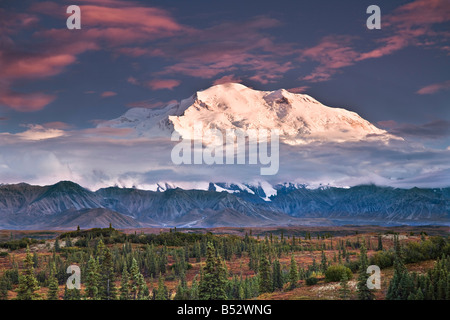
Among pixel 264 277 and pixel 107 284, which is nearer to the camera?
pixel 107 284

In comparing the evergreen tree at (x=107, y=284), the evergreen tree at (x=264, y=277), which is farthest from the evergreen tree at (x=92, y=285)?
the evergreen tree at (x=264, y=277)

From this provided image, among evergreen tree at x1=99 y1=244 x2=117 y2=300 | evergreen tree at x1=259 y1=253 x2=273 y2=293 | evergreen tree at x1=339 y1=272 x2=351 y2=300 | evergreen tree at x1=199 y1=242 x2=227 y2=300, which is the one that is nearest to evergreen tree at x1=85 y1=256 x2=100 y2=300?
evergreen tree at x1=99 y1=244 x2=117 y2=300

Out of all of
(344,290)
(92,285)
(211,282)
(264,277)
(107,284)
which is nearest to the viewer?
(344,290)

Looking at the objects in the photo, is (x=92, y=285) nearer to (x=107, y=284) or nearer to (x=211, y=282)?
(x=107, y=284)

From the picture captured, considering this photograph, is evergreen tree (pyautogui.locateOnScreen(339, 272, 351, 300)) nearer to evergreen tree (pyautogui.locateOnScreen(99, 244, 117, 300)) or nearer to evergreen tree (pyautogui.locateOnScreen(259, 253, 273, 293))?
evergreen tree (pyautogui.locateOnScreen(259, 253, 273, 293))

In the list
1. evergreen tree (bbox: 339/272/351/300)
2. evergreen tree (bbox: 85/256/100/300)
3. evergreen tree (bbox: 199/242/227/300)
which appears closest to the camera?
evergreen tree (bbox: 339/272/351/300)

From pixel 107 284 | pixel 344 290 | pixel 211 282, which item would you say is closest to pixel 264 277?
pixel 211 282

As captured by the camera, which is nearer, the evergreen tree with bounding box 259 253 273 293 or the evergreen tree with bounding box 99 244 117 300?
the evergreen tree with bounding box 99 244 117 300

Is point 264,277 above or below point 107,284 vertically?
below

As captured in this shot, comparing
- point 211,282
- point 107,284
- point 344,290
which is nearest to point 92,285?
point 107,284

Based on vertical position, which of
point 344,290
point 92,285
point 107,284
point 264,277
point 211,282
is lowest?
point 92,285

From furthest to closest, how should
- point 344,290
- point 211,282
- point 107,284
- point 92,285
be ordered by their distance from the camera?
point 92,285 < point 107,284 < point 211,282 < point 344,290

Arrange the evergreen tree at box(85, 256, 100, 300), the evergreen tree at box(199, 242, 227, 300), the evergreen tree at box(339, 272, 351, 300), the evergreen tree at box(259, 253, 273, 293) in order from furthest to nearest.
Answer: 1. the evergreen tree at box(259, 253, 273, 293)
2. the evergreen tree at box(85, 256, 100, 300)
3. the evergreen tree at box(199, 242, 227, 300)
4. the evergreen tree at box(339, 272, 351, 300)
